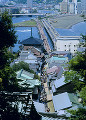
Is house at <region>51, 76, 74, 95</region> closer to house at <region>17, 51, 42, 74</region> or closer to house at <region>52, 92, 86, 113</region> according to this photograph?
house at <region>52, 92, 86, 113</region>

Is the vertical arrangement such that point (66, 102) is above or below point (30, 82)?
below

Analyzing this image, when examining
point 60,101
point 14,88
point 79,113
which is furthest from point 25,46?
point 79,113

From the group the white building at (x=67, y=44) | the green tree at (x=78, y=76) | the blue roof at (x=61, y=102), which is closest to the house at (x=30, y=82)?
the blue roof at (x=61, y=102)

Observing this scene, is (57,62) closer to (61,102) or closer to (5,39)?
(61,102)

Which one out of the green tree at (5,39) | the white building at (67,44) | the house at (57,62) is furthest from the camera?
the white building at (67,44)

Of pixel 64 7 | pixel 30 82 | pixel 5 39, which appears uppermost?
pixel 64 7

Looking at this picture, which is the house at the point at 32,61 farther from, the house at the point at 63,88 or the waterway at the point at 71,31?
the waterway at the point at 71,31

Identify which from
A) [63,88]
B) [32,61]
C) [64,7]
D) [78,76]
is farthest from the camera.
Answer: [64,7]

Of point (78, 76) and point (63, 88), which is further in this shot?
point (63, 88)

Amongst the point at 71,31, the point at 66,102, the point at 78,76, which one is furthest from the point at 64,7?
the point at 78,76

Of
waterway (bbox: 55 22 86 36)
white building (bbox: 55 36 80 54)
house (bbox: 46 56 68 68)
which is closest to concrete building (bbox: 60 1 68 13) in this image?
waterway (bbox: 55 22 86 36)

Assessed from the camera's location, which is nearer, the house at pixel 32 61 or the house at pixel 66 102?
the house at pixel 66 102

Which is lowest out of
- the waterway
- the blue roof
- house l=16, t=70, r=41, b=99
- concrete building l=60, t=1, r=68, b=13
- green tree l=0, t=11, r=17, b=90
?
the waterway
